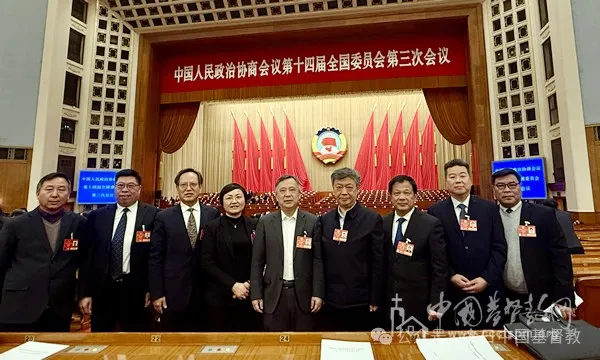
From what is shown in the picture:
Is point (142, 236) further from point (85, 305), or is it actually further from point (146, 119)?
point (146, 119)

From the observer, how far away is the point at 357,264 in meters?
1.65

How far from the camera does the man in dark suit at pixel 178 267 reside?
1766 mm

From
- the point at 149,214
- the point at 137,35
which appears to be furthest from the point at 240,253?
the point at 137,35

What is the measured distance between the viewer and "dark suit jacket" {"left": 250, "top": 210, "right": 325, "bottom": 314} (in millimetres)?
1641

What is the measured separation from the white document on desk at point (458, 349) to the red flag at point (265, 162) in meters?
9.46

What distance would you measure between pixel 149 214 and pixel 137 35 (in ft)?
23.6

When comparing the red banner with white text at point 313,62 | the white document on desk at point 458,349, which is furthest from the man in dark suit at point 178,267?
the red banner with white text at point 313,62

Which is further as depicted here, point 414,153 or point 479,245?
point 414,153

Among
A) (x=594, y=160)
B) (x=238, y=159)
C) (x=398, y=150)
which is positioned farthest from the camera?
(x=238, y=159)

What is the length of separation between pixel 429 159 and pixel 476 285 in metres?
8.91

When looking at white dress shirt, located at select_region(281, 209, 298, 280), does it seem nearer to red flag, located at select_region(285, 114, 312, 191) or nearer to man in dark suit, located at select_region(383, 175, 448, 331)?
man in dark suit, located at select_region(383, 175, 448, 331)

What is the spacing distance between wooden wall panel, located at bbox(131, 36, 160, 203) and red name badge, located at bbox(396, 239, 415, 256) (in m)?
6.63

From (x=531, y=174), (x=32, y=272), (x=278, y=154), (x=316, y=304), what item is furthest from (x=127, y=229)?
(x=278, y=154)

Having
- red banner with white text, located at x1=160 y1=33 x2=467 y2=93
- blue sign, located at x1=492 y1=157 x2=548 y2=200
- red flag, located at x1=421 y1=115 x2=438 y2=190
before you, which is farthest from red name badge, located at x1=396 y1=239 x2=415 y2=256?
red flag, located at x1=421 y1=115 x2=438 y2=190
